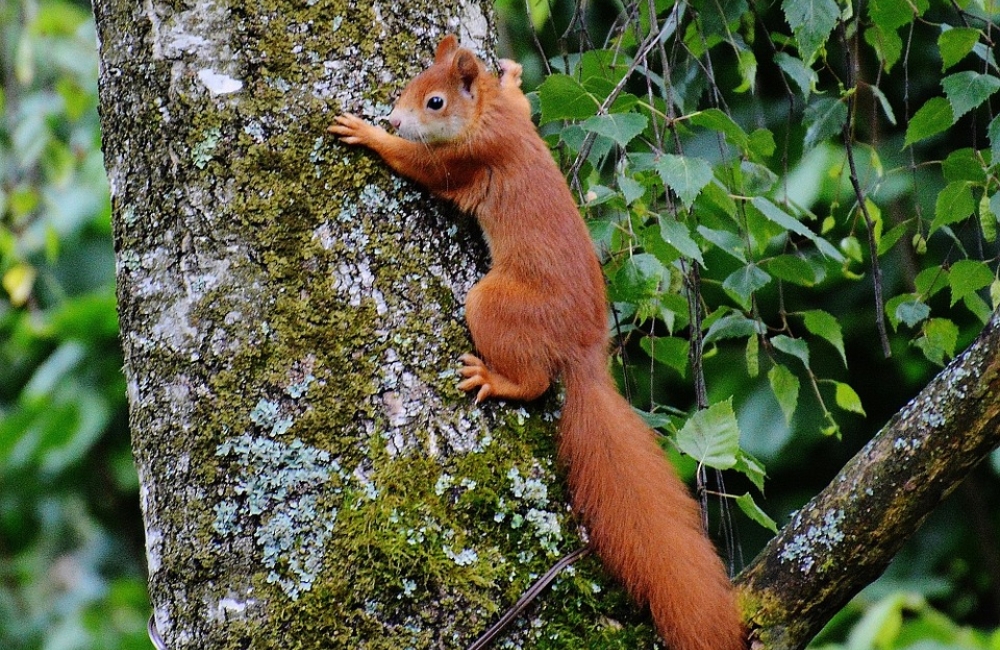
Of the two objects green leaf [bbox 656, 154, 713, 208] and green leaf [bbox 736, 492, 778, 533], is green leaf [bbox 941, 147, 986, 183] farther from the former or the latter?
green leaf [bbox 736, 492, 778, 533]

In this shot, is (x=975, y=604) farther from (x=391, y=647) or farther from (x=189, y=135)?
(x=189, y=135)

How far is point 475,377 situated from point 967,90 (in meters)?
0.95

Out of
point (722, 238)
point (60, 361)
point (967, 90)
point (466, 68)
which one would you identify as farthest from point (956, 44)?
point (60, 361)

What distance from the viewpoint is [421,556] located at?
146 cm

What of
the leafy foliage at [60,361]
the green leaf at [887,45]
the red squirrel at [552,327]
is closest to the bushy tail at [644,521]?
the red squirrel at [552,327]

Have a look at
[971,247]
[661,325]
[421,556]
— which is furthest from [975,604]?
[421,556]

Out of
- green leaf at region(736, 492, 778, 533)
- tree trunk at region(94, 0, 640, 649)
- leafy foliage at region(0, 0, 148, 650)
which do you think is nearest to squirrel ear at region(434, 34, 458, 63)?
tree trunk at region(94, 0, 640, 649)

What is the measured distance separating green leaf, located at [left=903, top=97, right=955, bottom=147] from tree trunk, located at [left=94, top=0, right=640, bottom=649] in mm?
879

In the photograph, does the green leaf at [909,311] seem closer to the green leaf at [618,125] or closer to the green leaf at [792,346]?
the green leaf at [792,346]

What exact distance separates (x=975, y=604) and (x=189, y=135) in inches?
159

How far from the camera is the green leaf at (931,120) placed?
1786 mm

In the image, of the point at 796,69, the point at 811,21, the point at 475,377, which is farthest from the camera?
the point at 796,69

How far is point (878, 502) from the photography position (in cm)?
141

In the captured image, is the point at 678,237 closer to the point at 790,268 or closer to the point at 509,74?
the point at 790,268
